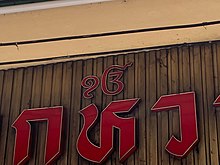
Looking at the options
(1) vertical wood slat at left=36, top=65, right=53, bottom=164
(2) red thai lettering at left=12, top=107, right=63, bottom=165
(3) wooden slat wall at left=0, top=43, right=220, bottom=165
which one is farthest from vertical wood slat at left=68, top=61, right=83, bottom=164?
(1) vertical wood slat at left=36, top=65, right=53, bottom=164

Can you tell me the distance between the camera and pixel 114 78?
6.16m

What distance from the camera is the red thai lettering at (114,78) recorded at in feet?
20.0

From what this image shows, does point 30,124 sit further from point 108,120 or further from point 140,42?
point 140,42

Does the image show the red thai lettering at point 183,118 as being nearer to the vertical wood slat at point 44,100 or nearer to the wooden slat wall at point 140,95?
the wooden slat wall at point 140,95

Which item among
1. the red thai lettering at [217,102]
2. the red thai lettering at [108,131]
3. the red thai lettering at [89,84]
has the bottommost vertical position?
the red thai lettering at [108,131]

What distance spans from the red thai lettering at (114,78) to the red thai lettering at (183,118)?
1.58 ft

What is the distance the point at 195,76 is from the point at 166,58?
1.30ft

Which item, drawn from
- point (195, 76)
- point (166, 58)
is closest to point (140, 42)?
point (166, 58)

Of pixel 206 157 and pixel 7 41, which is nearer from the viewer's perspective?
pixel 206 157

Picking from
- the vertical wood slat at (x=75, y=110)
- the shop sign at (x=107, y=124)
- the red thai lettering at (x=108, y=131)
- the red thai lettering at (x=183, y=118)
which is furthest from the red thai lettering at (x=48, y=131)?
the red thai lettering at (x=183, y=118)

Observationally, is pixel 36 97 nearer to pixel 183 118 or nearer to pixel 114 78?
pixel 114 78

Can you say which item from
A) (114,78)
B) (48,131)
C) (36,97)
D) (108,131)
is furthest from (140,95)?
(36,97)

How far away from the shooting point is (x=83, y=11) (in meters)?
5.84

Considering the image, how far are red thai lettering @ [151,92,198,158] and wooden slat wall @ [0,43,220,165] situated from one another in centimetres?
6
